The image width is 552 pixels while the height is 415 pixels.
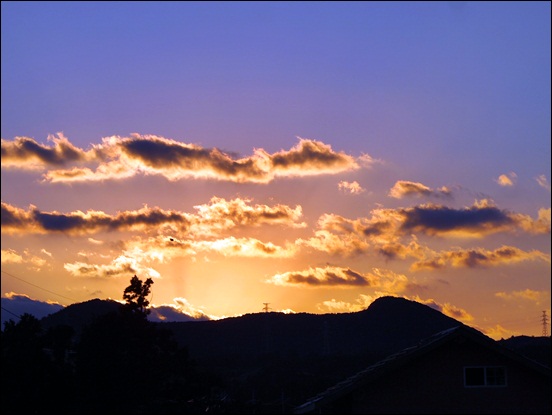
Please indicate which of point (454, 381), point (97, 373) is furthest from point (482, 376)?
point (97, 373)

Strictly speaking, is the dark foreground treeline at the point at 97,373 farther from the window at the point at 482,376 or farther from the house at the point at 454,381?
the window at the point at 482,376

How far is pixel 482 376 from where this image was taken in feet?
98.9

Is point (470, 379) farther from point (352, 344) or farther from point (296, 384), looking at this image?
point (352, 344)

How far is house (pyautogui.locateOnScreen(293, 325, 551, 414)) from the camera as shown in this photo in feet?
96.1

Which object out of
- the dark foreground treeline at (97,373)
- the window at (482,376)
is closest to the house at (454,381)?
the window at (482,376)

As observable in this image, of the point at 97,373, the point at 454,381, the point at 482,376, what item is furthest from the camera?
the point at 97,373

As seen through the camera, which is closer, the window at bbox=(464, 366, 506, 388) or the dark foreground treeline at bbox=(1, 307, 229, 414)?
the window at bbox=(464, 366, 506, 388)

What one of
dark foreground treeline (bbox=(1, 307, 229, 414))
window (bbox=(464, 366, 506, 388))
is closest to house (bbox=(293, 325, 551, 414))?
window (bbox=(464, 366, 506, 388))

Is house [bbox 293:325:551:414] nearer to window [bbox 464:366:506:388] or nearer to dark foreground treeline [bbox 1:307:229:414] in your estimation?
window [bbox 464:366:506:388]

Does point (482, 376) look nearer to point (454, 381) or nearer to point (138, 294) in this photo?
point (454, 381)

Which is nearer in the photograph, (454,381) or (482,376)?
(454,381)

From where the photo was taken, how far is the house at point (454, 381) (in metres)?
29.3

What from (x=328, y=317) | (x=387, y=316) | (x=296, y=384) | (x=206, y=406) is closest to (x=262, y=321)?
(x=328, y=317)

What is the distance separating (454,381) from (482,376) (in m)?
1.18
